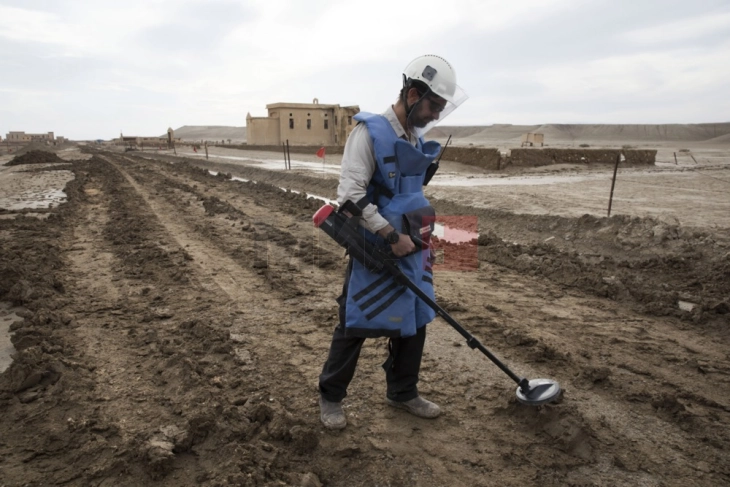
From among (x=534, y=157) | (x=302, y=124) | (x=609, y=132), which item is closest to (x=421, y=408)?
(x=534, y=157)

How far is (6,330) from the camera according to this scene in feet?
13.5

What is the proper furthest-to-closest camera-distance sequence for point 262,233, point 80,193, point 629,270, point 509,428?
point 80,193 < point 262,233 < point 629,270 < point 509,428

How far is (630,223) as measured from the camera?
7.66 meters

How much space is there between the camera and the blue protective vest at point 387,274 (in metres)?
2.64

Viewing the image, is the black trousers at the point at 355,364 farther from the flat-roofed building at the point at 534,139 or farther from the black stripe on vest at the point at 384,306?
the flat-roofed building at the point at 534,139

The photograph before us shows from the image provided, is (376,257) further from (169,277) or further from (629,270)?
(629,270)

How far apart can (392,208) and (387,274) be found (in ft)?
1.17

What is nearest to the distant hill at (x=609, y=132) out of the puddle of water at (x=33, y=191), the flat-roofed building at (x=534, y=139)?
the flat-roofed building at (x=534, y=139)

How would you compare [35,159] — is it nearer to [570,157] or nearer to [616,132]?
[570,157]

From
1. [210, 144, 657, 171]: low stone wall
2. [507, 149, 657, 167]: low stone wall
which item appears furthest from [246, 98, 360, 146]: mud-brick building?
[507, 149, 657, 167]: low stone wall

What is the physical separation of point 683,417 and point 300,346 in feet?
8.50

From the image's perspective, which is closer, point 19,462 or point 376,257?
point 19,462

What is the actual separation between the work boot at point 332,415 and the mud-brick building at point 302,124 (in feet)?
156

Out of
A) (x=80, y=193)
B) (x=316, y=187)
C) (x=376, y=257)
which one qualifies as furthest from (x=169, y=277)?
(x=316, y=187)
